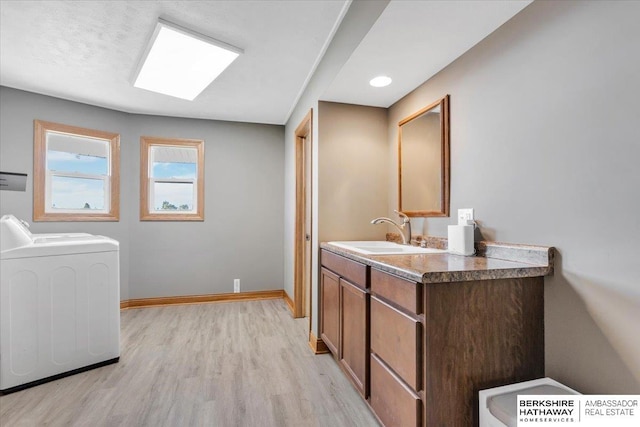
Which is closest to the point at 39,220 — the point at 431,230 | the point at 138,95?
the point at 138,95

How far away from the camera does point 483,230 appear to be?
1.79 meters

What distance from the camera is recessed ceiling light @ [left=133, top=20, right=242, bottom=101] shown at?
219cm

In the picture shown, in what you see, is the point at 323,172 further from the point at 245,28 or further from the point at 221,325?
the point at 221,325

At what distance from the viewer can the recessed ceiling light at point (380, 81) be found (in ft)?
7.50

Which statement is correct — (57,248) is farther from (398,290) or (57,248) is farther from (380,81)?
(380,81)

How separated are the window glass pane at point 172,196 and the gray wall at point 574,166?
3.52m

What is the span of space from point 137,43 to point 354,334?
250 centimetres

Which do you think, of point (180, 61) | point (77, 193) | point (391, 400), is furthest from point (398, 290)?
point (77, 193)

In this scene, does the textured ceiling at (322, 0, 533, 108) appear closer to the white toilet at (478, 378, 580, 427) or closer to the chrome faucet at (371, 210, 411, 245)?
the chrome faucet at (371, 210, 411, 245)

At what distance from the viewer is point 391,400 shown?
150cm

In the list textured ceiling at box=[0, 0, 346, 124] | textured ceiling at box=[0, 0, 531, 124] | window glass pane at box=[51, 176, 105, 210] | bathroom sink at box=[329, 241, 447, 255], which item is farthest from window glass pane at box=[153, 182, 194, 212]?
bathroom sink at box=[329, 241, 447, 255]

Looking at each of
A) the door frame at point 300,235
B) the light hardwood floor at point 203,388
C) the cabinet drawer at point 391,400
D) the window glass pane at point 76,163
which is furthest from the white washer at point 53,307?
the cabinet drawer at point 391,400

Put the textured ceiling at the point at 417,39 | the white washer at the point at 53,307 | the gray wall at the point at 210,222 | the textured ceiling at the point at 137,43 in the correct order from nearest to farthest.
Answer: the textured ceiling at the point at 417,39, the textured ceiling at the point at 137,43, the white washer at the point at 53,307, the gray wall at the point at 210,222

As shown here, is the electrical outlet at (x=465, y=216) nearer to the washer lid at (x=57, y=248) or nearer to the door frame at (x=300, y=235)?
the door frame at (x=300, y=235)
